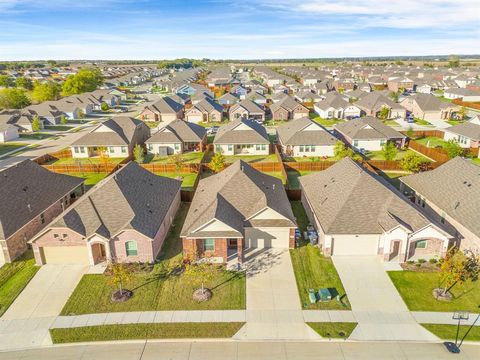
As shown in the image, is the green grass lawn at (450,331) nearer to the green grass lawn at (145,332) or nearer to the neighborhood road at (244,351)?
the neighborhood road at (244,351)

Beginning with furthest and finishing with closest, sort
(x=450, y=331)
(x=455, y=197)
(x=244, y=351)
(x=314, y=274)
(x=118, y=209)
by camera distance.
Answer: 1. (x=455, y=197)
2. (x=118, y=209)
3. (x=314, y=274)
4. (x=450, y=331)
5. (x=244, y=351)

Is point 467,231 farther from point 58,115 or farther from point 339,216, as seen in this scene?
point 58,115

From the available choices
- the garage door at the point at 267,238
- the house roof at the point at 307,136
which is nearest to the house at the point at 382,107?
the house roof at the point at 307,136

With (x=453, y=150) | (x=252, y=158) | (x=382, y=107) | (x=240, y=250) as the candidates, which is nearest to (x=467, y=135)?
(x=453, y=150)

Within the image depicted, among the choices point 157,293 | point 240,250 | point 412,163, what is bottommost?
point 157,293

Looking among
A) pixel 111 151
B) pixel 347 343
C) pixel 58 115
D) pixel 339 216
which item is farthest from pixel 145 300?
pixel 58 115

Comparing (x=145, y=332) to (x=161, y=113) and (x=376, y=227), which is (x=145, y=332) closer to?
(x=376, y=227)
